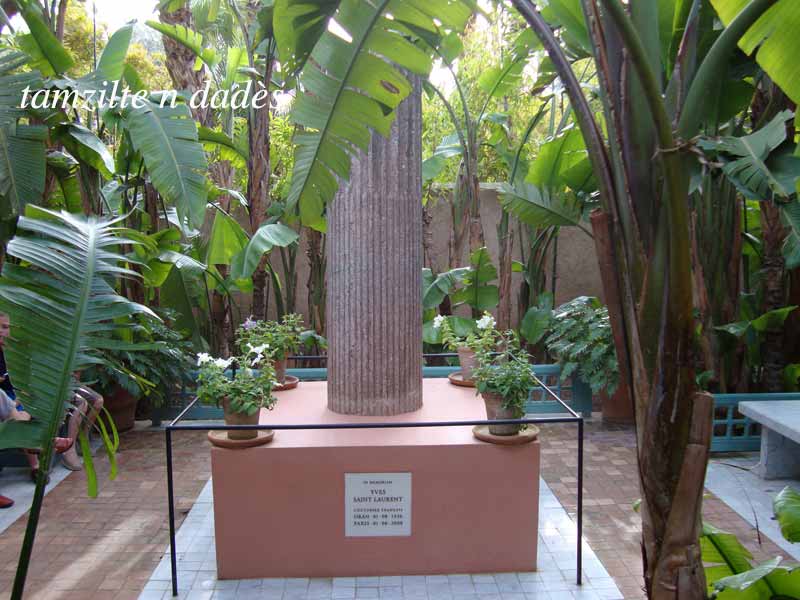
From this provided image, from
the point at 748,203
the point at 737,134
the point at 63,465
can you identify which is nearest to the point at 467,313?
the point at 748,203

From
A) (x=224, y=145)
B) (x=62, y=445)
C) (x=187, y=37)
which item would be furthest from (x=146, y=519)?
(x=187, y=37)

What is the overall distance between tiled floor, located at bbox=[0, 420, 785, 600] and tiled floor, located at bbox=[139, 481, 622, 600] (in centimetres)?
11

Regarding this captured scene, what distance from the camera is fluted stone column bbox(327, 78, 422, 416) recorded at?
4250mm

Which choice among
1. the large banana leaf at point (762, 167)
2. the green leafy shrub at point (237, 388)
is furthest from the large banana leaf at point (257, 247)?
the large banana leaf at point (762, 167)

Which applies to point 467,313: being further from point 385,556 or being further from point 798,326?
point 385,556

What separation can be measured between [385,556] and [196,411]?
3596 mm

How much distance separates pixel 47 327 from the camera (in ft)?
6.77

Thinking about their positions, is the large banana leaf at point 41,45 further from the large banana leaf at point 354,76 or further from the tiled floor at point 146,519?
the large banana leaf at point 354,76

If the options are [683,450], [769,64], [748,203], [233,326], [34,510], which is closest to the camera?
[683,450]

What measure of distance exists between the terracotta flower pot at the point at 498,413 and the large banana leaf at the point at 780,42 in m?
2.07

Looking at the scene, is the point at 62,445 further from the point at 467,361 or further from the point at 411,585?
the point at 467,361

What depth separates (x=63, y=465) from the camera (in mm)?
5723

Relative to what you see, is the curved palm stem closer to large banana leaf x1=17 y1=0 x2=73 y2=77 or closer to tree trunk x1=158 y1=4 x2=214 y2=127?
large banana leaf x1=17 y1=0 x2=73 y2=77

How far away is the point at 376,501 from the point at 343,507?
18 cm
